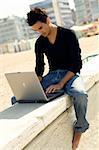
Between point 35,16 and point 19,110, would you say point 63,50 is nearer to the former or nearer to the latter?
point 35,16

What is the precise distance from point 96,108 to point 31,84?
130cm

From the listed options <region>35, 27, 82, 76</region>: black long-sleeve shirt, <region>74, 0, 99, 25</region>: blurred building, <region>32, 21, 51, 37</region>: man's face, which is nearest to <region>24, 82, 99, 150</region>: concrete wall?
<region>35, 27, 82, 76</region>: black long-sleeve shirt

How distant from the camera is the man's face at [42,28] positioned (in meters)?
3.27

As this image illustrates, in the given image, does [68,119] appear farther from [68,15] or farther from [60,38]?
[68,15]

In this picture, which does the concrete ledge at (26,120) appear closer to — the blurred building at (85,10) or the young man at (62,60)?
the young man at (62,60)

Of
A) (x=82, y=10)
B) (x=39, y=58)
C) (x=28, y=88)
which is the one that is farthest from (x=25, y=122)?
(x=82, y=10)

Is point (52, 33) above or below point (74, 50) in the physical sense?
above

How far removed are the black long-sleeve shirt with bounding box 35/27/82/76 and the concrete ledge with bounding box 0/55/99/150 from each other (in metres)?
0.42

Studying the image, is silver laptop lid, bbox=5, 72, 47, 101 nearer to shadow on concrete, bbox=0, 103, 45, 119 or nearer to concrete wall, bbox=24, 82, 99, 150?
shadow on concrete, bbox=0, 103, 45, 119

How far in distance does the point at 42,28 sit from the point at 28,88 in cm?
58

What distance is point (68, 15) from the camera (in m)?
152

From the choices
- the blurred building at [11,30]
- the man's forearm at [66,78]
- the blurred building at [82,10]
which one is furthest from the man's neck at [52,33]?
the blurred building at [11,30]

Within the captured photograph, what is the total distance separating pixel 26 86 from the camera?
3.20 m

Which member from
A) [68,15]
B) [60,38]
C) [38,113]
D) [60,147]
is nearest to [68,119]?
[60,147]
